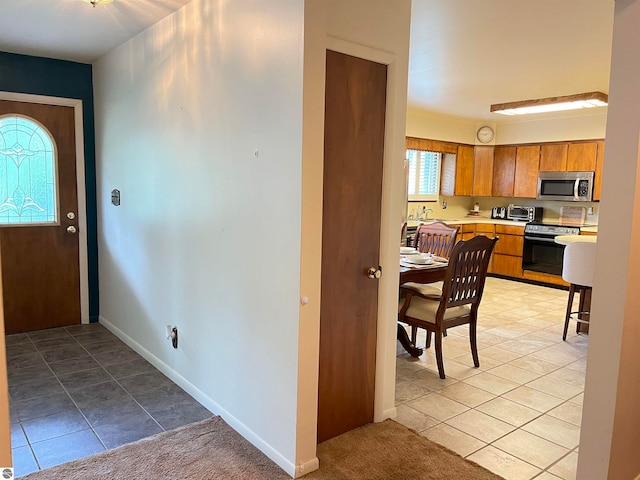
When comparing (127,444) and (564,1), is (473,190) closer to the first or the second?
(564,1)

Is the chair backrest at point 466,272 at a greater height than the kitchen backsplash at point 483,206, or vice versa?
the kitchen backsplash at point 483,206

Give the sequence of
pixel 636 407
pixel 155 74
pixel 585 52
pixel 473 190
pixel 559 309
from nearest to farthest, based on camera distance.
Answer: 1. pixel 636 407
2. pixel 155 74
3. pixel 585 52
4. pixel 559 309
5. pixel 473 190

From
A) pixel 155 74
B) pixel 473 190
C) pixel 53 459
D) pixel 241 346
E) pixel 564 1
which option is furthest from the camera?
pixel 473 190

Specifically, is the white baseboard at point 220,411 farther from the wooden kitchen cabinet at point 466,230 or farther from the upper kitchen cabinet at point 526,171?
the upper kitchen cabinet at point 526,171

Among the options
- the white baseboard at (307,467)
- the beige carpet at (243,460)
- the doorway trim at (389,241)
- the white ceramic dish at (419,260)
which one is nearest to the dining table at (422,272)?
the white ceramic dish at (419,260)

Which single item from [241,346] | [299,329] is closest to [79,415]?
[241,346]

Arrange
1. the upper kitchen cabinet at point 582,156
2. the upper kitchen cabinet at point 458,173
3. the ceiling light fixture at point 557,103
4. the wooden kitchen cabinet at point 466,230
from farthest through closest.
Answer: the upper kitchen cabinet at point 458,173 → the wooden kitchen cabinet at point 466,230 → the upper kitchen cabinet at point 582,156 → the ceiling light fixture at point 557,103

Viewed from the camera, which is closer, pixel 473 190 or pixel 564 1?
pixel 564 1

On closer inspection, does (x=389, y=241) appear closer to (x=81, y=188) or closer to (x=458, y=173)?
(x=81, y=188)

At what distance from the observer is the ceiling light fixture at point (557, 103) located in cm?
495

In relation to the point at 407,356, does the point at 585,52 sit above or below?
above

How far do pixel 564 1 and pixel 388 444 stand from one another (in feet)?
8.69

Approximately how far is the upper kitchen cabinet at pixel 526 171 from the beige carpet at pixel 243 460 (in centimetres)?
570

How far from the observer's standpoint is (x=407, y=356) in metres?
3.94
